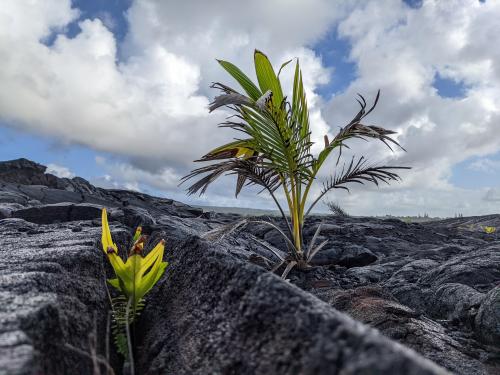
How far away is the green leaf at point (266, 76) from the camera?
4.43 metres

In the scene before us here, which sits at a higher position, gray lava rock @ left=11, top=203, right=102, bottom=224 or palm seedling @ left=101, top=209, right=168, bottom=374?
gray lava rock @ left=11, top=203, right=102, bottom=224

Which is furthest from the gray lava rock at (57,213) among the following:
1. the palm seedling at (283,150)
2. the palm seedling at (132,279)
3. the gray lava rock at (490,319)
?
the gray lava rock at (490,319)

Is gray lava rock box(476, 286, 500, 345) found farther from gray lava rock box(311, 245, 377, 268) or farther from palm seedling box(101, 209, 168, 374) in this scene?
gray lava rock box(311, 245, 377, 268)

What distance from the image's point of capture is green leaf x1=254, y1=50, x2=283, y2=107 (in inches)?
175

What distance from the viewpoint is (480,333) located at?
7.41ft

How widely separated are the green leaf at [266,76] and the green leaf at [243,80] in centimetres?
10

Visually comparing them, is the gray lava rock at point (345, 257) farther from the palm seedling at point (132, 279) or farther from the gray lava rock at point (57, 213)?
the palm seedling at point (132, 279)

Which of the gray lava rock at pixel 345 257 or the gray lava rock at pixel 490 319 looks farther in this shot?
the gray lava rock at pixel 345 257

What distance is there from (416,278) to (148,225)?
3279 millimetres

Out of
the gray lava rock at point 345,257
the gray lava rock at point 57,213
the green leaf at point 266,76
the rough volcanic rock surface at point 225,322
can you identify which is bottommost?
the gray lava rock at point 345,257

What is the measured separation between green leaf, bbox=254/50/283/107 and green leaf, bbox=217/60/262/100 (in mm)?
101

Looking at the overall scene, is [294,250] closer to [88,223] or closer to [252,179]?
[252,179]

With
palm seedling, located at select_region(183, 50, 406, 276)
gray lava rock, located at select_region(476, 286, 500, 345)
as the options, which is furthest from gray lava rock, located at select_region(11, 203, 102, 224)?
gray lava rock, located at select_region(476, 286, 500, 345)

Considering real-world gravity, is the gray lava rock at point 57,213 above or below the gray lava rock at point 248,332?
above
